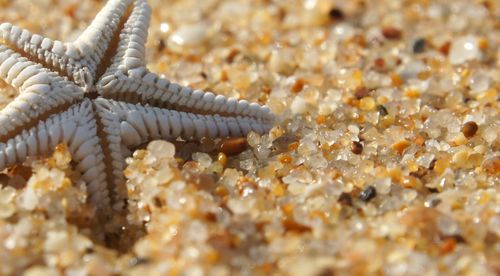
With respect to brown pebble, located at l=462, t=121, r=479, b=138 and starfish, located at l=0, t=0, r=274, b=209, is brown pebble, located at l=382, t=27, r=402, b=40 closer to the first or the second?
brown pebble, located at l=462, t=121, r=479, b=138

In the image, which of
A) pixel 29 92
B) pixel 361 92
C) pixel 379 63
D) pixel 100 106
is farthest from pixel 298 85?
pixel 29 92

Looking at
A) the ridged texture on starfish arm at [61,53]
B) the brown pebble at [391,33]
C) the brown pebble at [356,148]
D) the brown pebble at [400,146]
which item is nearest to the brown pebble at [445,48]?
the brown pebble at [391,33]

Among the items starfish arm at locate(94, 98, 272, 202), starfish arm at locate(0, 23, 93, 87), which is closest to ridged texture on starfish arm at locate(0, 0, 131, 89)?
starfish arm at locate(0, 23, 93, 87)

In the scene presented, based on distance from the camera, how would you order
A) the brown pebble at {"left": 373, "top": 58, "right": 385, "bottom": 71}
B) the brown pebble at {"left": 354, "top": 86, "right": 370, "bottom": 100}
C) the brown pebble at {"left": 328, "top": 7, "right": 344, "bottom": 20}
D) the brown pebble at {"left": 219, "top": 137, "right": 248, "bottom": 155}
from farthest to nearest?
the brown pebble at {"left": 328, "top": 7, "right": 344, "bottom": 20} < the brown pebble at {"left": 373, "top": 58, "right": 385, "bottom": 71} < the brown pebble at {"left": 354, "top": 86, "right": 370, "bottom": 100} < the brown pebble at {"left": 219, "top": 137, "right": 248, "bottom": 155}

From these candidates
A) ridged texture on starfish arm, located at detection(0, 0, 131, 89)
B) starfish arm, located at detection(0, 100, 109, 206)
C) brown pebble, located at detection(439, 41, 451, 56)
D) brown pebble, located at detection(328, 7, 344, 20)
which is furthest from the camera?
brown pebble, located at detection(328, 7, 344, 20)

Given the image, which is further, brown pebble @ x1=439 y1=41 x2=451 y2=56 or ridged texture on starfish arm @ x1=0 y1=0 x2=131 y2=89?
brown pebble @ x1=439 y1=41 x2=451 y2=56

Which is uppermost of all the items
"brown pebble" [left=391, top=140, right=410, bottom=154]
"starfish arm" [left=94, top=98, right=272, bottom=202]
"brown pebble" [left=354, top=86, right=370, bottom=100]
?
"starfish arm" [left=94, top=98, right=272, bottom=202]

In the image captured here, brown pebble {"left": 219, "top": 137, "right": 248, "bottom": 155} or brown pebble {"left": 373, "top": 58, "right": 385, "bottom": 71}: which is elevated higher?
brown pebble {"left": 219, "top": 137, "right": 248, "bottom": 155}
